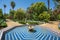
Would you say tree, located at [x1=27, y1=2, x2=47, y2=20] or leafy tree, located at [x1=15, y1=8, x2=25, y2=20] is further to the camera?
leafy tree, located at [x1=15, y1=8, x2=25, y2=20]

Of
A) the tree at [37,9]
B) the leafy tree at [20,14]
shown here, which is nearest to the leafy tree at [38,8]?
the tree at [37,9]

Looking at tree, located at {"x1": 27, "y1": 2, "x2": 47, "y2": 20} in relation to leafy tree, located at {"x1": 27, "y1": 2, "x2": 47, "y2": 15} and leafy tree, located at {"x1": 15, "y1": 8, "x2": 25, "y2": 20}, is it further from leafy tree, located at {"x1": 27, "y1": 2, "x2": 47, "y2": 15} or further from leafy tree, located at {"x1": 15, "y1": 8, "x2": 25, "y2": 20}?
leafy tree, located at {"x1": 15, "y1": 8, "x2": 25, "y2": 20}

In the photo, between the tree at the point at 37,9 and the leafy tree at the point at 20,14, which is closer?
the tree at the point at 37,9

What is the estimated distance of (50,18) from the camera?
4125 centimetres

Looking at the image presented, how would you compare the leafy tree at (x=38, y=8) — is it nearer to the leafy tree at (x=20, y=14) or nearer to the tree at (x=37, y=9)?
the tree at (x=37, y=9)

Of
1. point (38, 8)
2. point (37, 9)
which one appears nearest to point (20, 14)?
point (37, 9)

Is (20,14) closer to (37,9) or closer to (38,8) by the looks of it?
(37,9)

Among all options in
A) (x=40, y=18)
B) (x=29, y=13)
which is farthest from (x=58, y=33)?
(x=29, y=13)

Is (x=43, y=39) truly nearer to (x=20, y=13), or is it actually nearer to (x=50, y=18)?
(x=50, y=18)

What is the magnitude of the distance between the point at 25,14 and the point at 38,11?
6.52 meters

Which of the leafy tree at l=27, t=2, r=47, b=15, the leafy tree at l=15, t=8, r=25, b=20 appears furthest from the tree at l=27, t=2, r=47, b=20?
the leafy tree at l=15, t=8, r=25, b=20

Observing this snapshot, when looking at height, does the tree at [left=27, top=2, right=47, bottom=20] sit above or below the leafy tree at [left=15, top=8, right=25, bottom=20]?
above

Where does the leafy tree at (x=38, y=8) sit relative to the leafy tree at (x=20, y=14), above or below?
above

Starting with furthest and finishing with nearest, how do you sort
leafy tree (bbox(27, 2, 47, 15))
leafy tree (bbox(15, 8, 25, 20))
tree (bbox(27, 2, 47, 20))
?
leafy tree (bbox(15, 8, 25, 20))
leafy tree (bbox(27, 2, 47, 15))
tree (bbox(27, 2, 47, 20))
